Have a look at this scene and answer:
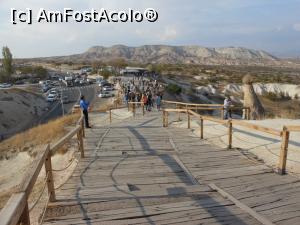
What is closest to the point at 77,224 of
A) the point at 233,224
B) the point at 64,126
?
the point at 233,224

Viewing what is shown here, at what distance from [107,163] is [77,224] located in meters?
3.68

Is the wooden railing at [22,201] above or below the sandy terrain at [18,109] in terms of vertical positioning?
above

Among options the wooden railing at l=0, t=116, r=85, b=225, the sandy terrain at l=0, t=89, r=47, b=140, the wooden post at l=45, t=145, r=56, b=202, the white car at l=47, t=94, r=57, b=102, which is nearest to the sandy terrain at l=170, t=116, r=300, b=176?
the wooden post at l=45, t=145, r=56, b=202

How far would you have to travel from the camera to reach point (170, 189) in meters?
6.52

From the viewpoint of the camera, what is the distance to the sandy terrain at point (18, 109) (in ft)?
153

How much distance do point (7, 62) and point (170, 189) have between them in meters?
93.3

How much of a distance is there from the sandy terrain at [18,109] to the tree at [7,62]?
108ft

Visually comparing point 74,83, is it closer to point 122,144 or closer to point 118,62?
point 118,62

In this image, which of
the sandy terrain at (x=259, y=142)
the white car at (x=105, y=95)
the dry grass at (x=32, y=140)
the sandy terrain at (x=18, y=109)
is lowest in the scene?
the sandy terrain at (x=18, y=109)

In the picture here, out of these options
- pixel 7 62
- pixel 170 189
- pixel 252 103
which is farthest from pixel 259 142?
pixel 7 62

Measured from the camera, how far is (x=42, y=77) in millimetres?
103312

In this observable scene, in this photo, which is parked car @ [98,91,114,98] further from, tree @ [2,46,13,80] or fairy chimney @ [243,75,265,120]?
tree @ [2,46,13,80]

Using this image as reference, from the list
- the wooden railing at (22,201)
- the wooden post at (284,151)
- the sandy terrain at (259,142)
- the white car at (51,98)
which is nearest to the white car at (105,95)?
the white car at (51,98)

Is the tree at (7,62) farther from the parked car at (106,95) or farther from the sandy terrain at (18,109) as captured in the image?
the parked car at (106,95)
